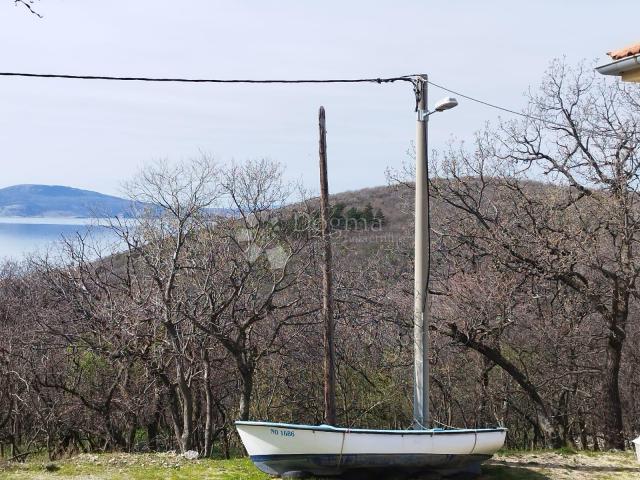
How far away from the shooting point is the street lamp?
10125 millimetres

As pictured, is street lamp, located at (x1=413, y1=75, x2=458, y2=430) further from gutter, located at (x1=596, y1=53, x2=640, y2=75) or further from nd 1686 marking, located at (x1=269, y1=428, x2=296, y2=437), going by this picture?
gutter, located at (x1=596, y1=53, x2=640, y2=75)

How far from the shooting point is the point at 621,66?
8164mm

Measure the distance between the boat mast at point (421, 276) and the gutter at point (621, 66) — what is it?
2.74 m

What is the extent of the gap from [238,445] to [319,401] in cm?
469

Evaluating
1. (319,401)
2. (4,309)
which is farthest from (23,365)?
(319,401)

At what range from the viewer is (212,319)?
15508mm

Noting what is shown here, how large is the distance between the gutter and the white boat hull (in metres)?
4.96

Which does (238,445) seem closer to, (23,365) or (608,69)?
(23,365)

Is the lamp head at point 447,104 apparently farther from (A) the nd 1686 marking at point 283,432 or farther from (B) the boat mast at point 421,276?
(A) the nd 1686 marking at point 283,432

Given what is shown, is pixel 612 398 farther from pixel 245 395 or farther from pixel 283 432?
pixel 283 432

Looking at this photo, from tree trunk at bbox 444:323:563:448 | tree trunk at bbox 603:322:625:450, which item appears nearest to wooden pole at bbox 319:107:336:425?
tree trunk at bbox 444:323:563:448

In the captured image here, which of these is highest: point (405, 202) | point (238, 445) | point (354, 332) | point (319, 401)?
point (405, 202)

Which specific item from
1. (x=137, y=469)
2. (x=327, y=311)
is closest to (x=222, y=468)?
(x=137, y=469)

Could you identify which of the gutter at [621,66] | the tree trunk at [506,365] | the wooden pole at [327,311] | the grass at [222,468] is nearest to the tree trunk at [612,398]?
the tree trunk at [506,365]
